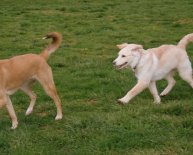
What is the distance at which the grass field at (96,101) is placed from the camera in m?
6.61

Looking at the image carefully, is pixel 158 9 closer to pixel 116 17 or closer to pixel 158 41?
pixel 116 17

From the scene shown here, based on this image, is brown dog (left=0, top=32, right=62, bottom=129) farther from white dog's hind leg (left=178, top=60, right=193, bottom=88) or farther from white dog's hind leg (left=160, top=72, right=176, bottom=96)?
white dog's hind leg (left=178, top=60, right=193, bottom=88)

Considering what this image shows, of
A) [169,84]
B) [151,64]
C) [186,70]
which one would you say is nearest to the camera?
[151,64]

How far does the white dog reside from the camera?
8.54 meters

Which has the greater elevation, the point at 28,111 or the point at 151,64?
the point at 151,64

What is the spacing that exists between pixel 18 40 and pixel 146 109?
9.06 m

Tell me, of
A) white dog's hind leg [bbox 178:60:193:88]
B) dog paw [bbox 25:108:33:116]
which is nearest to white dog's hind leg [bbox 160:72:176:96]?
white dog's hind leg [bbox 178:60:193:88]

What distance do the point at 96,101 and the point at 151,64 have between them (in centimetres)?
116

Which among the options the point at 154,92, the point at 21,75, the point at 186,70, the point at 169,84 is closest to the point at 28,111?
the point at 21,75

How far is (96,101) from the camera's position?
903cm

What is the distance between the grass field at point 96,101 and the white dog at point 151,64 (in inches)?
10.3

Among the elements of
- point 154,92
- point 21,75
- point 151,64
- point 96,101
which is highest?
point 21,75

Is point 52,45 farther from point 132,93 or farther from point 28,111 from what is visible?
point 132,93

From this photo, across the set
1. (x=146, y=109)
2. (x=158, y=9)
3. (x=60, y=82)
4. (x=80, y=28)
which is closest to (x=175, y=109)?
(x=146, y=109)
